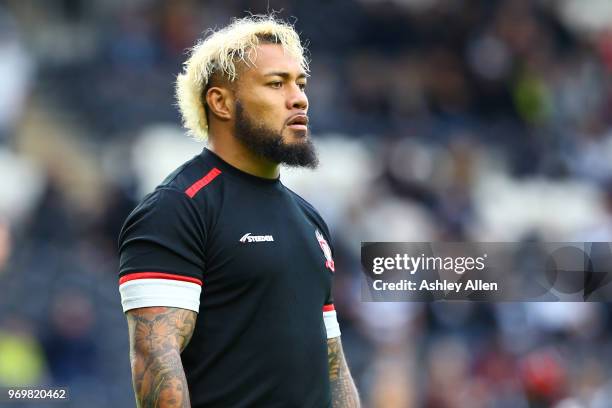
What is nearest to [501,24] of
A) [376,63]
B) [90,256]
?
[376,63]

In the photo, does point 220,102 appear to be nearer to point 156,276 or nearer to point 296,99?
point 296,99

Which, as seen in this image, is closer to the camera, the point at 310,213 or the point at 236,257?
the point at 236,257

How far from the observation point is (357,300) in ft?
29.8

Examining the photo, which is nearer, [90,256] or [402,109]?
[90,256]

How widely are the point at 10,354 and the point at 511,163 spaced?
5.32 metres

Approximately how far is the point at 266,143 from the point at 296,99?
0.55 ft

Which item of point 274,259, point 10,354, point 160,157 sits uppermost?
point 160,157

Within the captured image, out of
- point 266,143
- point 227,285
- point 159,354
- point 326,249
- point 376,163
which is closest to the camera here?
point 159,354

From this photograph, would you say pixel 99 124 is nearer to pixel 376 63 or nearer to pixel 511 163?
pixel 376 63

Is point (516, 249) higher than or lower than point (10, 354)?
higher

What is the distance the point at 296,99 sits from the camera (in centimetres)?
345

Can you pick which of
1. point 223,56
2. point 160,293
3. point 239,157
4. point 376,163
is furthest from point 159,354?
point 376,163

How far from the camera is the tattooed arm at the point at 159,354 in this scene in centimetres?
299

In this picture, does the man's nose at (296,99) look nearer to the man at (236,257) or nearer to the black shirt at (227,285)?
the man at (236,257)
